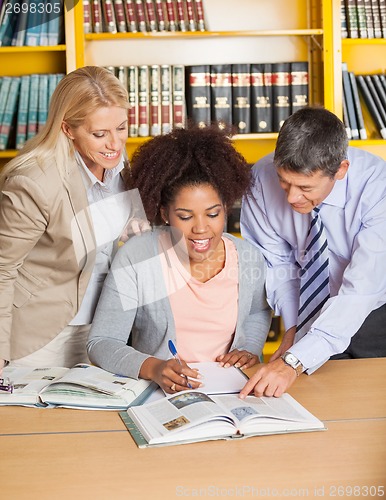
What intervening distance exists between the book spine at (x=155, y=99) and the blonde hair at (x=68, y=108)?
148 centimetres

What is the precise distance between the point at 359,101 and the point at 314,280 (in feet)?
6.11

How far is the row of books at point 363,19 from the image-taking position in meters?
3.60

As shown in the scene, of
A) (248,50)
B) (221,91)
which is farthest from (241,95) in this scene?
(248,50)

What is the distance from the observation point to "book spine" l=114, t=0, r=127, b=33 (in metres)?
3.50

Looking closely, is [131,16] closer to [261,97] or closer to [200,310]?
[261,97]

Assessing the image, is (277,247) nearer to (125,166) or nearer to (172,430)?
(125,166)

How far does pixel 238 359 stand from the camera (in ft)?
6.38

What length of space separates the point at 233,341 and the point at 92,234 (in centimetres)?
48

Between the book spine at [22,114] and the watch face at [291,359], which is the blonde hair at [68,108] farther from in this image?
the book spine at [22,114]

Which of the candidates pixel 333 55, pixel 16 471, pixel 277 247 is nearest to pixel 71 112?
pixel 277 247

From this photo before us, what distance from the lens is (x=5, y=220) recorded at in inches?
71.9

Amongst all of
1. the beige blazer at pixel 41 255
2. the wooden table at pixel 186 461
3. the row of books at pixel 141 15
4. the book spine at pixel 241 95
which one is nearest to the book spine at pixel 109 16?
the row of books at pixel 141 15

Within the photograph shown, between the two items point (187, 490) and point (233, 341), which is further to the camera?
point (233, 341)

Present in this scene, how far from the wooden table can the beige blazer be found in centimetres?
36
